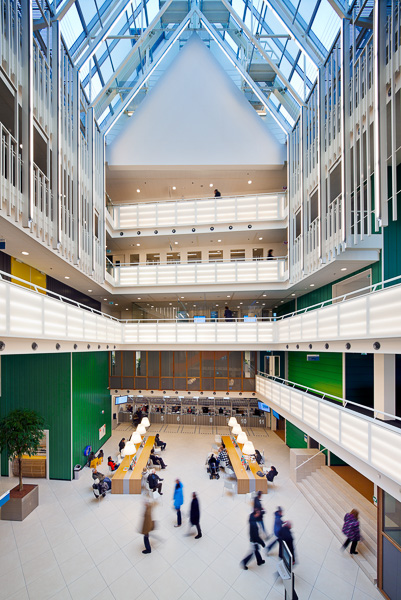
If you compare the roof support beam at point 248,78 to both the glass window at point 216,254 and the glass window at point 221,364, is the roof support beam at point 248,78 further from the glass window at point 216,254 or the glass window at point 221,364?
the glass window at point 221,364

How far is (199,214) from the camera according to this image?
15.6 m

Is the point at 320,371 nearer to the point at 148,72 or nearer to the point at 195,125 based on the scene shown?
the point at 195,125

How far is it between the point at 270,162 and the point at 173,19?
9363mm

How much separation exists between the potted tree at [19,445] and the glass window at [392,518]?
10199 millimetres

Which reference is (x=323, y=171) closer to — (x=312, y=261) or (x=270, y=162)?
(x=312, y=261)

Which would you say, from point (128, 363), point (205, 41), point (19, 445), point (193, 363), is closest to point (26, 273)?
point (19, 445)

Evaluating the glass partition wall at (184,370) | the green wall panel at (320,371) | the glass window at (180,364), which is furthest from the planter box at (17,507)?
the green wall panel at (320,371)

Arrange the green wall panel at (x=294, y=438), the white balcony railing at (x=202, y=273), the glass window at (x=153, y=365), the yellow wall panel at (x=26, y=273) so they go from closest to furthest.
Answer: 1. the yellow wall panel at (x=26, y=273)
2. the green wall panel at (x=294, y=438)
3. the white balcony railing at (x=202, y=273)
4. the glass window at (x=153, y=365)

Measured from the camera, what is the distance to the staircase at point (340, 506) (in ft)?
25.1

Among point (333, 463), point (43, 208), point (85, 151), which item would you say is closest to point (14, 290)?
point (43, 208)

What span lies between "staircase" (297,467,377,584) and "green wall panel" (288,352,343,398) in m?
3.21

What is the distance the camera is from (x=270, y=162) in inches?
607

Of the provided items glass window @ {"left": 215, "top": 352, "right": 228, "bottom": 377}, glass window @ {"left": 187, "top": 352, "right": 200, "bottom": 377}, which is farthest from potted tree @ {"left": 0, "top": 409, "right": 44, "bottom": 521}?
glass window @ {"left": 215, "top": 352, "right": 228, "bottom": 377}

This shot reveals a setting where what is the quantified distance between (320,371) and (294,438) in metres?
4.56
